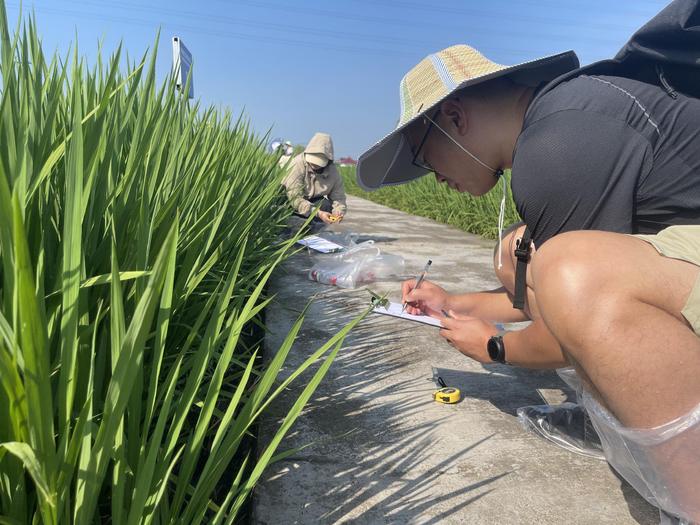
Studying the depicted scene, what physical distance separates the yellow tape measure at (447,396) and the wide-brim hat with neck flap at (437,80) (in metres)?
0.64

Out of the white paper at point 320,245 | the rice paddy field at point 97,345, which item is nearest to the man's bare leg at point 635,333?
the rice paddy field at point 97,345

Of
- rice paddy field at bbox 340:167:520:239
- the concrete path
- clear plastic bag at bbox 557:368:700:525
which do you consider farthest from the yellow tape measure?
rice paddy field at bbox 340:167:520:239

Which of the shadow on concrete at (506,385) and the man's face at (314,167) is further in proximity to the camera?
the man's face at (314,167)

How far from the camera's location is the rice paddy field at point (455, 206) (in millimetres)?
5809

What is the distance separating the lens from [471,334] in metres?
1.51

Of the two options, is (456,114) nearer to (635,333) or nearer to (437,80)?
(437,80)

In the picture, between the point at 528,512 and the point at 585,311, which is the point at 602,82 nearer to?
the point at 585,311

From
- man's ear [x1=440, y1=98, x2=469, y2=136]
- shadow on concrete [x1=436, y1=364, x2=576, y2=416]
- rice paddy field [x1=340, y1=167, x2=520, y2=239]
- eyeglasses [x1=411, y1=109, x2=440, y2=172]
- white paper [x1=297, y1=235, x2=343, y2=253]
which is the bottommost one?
rice paddy field [x1=340, y1=167, x2=520, y2=239]

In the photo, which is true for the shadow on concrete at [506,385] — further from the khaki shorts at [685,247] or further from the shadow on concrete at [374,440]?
the khaki shorts at [685,247]

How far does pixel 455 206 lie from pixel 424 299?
5.42 m

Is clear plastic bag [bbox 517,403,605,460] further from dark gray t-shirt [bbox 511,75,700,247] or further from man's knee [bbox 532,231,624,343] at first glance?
dark gray t-shirt [bbox 511,75,700,247]

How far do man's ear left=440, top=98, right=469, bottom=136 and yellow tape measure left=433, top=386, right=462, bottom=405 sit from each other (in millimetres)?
705

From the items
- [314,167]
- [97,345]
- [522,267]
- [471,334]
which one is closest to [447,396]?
[471,334]

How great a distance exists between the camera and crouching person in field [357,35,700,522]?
1.00 metres
